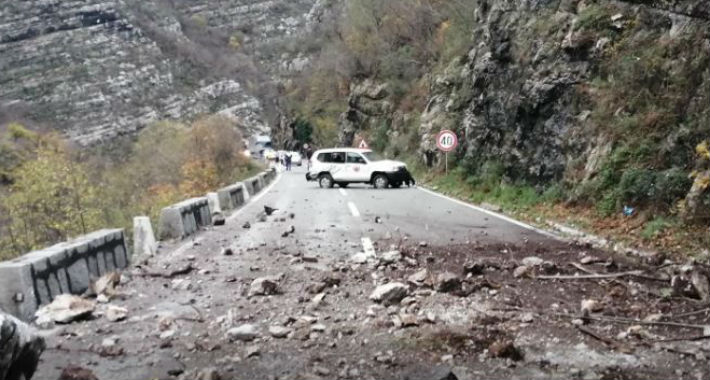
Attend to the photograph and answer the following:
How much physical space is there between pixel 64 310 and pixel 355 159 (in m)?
23.5

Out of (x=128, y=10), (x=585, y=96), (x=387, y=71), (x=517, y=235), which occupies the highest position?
(x=128, y=10)

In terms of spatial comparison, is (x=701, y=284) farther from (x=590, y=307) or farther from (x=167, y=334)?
(x=167, y=334)

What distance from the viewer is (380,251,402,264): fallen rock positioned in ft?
28.1

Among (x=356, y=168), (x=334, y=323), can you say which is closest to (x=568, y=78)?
(x=356, y=168)

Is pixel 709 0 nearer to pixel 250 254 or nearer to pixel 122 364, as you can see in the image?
pixel 250 254

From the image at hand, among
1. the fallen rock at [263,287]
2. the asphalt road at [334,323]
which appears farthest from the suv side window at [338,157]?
the fallen rock at [263,287]

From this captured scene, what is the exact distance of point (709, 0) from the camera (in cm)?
845

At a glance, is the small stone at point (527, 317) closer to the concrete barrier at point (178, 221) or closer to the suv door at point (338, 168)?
the concrete barrier at point (178, 221)

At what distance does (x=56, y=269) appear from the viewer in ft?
22.3

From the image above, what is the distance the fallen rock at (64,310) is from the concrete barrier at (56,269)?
0.09m

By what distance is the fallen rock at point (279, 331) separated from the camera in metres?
5.48

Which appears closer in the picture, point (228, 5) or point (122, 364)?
point (122, 364)

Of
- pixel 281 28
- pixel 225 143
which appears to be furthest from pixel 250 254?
pixel 281 28

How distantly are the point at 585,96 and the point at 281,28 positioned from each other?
139m
